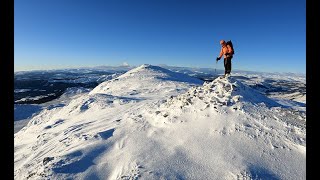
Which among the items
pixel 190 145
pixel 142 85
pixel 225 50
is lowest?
pixel 190 145

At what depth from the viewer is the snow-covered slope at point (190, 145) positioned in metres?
7.59

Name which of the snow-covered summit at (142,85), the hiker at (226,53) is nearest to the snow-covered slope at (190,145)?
the hiker at (226,53)

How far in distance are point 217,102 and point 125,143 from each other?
446cm

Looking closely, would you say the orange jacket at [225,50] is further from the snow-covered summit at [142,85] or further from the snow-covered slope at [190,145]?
the snow-covered summit at [142,85]

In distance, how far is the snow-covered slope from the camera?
299 inches

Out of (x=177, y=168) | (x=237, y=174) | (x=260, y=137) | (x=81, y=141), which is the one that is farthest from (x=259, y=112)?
(x=81, y=141)

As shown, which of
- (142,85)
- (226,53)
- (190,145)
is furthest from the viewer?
(142,85)

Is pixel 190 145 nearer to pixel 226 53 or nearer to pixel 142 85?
pixel 226 53

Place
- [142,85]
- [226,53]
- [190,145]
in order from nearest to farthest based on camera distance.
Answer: [190,145]
[226,53]
[142,85]

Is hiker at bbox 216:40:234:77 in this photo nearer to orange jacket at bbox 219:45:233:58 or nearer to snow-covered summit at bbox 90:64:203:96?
orange jacket at bbox 219:45:233:58

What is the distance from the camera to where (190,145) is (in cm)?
898

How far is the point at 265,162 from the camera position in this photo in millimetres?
7625

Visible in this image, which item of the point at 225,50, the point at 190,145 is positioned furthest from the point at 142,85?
the point at 190,145
